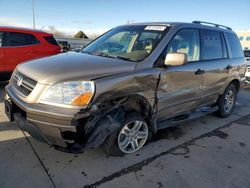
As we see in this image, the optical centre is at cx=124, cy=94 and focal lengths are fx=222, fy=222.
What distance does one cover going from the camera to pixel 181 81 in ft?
11.2

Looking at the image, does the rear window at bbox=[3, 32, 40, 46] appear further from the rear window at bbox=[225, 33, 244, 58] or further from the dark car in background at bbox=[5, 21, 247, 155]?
the rear window at bbox=[225, 33, 244, 58]

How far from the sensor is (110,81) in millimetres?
2605

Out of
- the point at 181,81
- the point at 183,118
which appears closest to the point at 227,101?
the point at 183,118

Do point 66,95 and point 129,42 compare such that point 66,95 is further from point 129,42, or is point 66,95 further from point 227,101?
point 227,101

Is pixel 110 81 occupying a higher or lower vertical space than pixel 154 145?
higher

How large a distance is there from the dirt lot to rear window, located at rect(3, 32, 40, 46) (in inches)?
134

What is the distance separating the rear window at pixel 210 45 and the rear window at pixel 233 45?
424mm

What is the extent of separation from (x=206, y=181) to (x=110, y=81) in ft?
5.49

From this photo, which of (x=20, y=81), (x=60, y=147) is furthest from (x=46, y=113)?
(x=20, y=81)

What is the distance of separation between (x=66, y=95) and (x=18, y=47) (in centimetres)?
504

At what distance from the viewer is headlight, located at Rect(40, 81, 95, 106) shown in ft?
7.94

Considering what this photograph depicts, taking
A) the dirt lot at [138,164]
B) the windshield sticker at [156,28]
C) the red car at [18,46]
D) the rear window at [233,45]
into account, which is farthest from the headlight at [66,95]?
the red car at [18,46]

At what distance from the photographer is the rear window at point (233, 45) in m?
4.70

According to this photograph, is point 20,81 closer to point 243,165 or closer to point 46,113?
point 46,113
